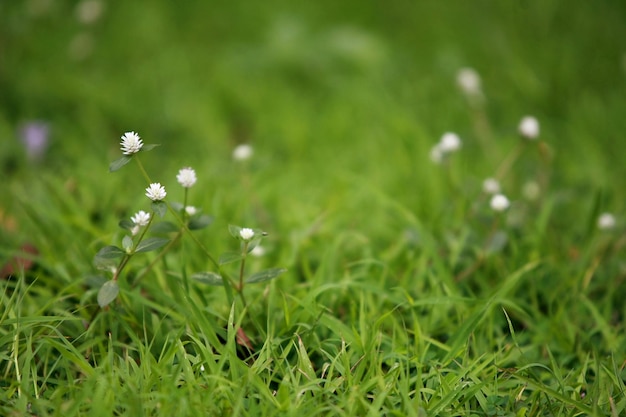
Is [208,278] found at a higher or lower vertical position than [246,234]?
lower

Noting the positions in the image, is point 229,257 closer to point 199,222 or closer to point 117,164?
point 199,222

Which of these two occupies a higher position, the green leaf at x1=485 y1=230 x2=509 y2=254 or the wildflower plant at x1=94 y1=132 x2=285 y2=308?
the wildflower plant at x1=94 y1=132 x2=285 y2=308

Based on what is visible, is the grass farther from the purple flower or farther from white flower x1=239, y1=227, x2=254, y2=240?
white flower x1=239, y1=227, x2=254, y2=240

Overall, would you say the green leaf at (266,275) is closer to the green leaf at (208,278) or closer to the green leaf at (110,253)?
the green leaf at (208,278)

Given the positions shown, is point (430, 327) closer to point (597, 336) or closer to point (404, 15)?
point (597, 336)

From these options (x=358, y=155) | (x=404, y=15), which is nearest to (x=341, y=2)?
(x=404, y=15)

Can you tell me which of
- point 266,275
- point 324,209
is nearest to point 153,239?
point 266,275

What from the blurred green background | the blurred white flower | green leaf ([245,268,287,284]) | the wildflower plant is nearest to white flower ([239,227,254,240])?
the wildflower plant

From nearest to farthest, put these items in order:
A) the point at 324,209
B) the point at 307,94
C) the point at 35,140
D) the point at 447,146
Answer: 1. the point at 447,146
2. the point at 324,209
3. the point at 35,140
4. the point at 307,94
